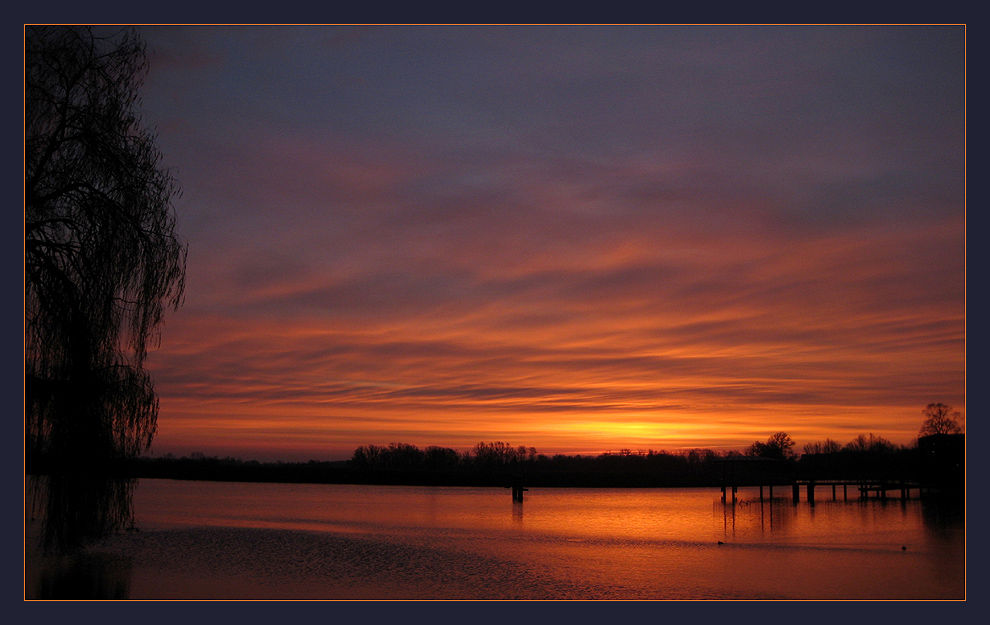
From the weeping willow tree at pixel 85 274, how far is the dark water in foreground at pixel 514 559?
241 inches

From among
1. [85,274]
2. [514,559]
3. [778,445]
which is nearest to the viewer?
[85,274]

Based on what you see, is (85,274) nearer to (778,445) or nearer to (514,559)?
(514,559)

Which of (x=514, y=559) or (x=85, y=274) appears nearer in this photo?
(x=85, y=274)

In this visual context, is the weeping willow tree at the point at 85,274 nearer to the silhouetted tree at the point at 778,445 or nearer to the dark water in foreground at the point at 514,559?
the dark water in foreground at the point at 514,559

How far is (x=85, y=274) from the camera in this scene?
11750mm

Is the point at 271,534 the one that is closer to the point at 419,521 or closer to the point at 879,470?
the point at 419,521

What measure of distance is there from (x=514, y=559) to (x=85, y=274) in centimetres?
1821

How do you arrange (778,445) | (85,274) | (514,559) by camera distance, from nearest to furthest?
1. (85,274)
2. (514,559)
3. (778,445)

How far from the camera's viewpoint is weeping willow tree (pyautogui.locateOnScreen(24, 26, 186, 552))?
37.2ft

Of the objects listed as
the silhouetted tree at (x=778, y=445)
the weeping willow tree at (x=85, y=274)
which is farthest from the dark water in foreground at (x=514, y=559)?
the silhouetted tree at (x=778, y=445)

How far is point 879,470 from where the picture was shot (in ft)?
318

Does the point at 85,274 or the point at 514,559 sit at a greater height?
the point at 85,274

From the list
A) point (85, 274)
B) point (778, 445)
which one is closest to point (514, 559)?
point (85, 274)

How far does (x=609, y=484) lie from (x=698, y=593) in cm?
10101
